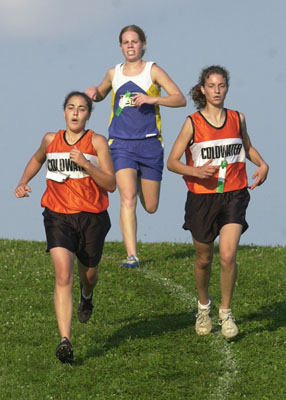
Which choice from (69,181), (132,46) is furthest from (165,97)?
(69,181)

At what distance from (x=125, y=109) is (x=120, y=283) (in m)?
2.56

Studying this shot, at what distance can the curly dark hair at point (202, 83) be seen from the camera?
9.27m

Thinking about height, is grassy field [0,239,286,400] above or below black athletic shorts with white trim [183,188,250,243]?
below

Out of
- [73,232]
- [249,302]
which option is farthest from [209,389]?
[249,302]

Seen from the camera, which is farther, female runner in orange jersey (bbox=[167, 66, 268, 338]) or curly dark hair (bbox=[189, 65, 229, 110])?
curly dark hair (bbox=[189, 65, 229, 110])

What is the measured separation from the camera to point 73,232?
8.77m

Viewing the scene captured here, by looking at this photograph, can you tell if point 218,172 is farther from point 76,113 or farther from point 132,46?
point 132,46

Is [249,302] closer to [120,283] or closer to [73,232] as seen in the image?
[120,283]

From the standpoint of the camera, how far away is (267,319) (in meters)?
10.7

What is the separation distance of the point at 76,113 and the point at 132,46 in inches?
166

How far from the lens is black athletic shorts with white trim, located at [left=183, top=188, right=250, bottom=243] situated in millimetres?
9172

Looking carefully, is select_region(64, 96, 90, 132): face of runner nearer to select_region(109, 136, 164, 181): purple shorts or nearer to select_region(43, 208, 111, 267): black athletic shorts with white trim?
select_region(43, 208, 111, 267): black athletic shorts with white trim

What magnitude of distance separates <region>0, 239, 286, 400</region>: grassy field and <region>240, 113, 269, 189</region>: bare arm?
182 cm

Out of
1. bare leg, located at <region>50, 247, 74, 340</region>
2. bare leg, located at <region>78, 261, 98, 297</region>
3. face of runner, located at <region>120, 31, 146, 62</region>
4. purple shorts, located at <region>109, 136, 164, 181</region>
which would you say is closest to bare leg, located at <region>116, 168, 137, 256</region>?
purple shorts, located at <region>109, 136, 164, 181</region>
